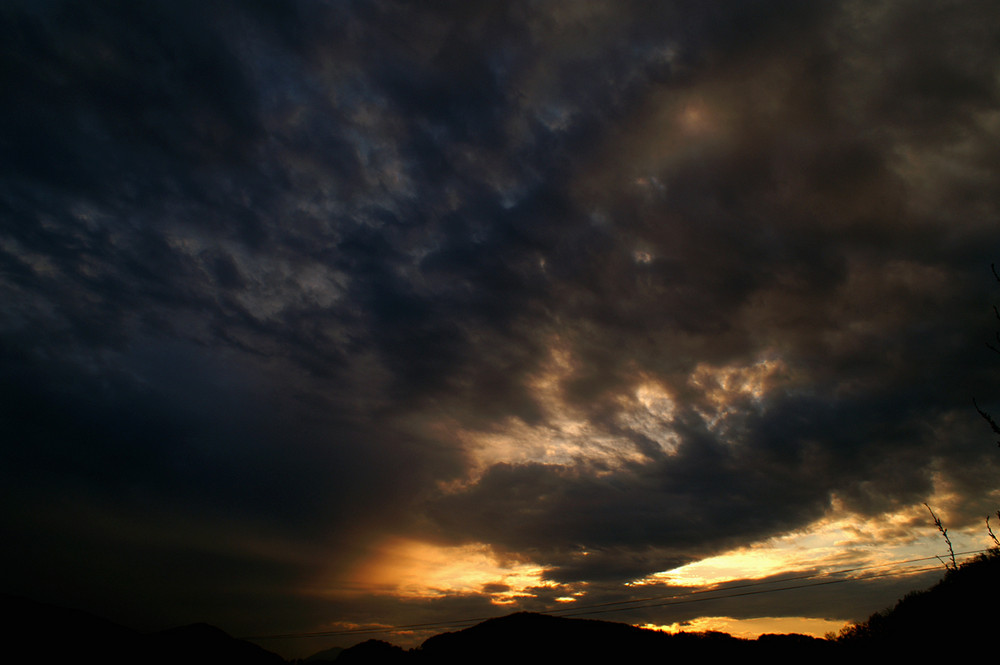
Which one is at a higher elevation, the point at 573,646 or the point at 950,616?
the point at 950,616

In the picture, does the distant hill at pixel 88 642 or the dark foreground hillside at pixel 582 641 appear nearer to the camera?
the dark foreground hillside at pixel 582 641

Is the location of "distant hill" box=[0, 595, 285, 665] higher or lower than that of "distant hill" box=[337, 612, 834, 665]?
higher

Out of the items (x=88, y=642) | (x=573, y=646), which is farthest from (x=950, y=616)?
(x=88, y=642)

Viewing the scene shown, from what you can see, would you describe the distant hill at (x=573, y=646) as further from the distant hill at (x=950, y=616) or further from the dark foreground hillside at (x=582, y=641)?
the distant hill at (x=950, y=616)

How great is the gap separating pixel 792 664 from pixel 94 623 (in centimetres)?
8201

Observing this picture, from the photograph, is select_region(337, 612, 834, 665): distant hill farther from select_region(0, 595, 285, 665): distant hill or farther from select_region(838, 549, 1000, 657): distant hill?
select_region(0, 595, 285, 665): distant hill

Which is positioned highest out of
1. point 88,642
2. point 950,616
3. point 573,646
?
point 950,616

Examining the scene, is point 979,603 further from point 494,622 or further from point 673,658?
point 494,622

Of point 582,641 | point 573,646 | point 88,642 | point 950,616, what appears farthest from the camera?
point 582,641

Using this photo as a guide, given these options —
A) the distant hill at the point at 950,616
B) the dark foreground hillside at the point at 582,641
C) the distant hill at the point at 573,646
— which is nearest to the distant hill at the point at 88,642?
the dark foreground hillside at the point at 582,641

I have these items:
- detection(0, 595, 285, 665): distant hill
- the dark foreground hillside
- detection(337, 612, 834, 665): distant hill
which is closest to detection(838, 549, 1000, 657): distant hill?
the dark foreground hillside

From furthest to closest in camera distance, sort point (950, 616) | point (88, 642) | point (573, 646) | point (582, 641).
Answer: point (582, 641) < point (573, 646) < point (88, 642) < point (950, 616)

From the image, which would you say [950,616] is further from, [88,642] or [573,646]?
[88,642]

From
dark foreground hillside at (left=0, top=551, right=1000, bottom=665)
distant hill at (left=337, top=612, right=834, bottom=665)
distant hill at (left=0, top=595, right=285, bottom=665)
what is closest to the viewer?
dark foreground hillside at (left=0, top=551, right=1000, bottom=665)
